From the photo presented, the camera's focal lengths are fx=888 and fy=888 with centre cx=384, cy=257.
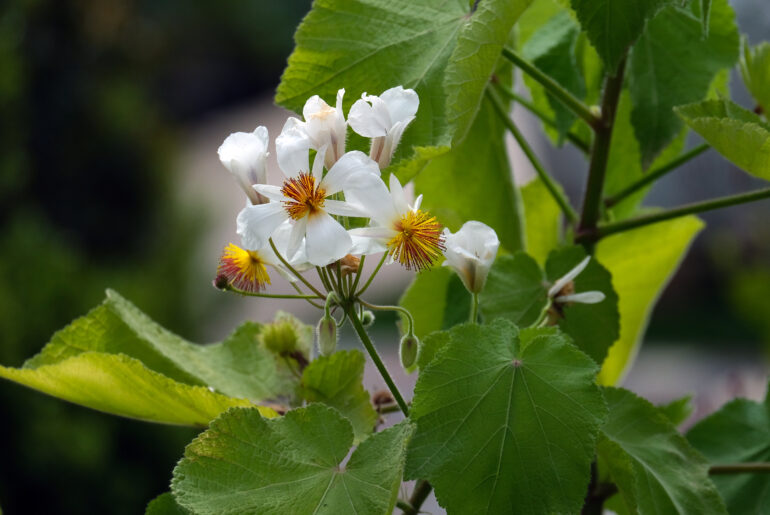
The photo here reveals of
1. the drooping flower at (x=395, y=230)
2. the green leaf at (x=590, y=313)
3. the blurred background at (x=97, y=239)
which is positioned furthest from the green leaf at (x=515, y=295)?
the blurred background at (x=97, y=239)

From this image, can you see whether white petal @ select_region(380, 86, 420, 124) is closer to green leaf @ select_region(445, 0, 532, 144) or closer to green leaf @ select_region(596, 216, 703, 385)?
green leaf @ select_region(445, 0, 532, 144)

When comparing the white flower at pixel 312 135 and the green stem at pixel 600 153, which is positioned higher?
the white flower at pixel 312 135

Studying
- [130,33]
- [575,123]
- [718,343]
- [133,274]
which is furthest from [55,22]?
[718,343]

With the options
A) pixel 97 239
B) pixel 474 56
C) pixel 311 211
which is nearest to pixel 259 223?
pixel 311 211

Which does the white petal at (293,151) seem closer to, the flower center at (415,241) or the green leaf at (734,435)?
the flower center at (415,241)

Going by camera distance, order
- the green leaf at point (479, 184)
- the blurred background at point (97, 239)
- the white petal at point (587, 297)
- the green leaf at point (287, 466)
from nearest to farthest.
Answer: the green leaf at point (287, 466), the white petal at point (587, 297), the green leaf at point (479, 184), the blurred background at point (97, 239)

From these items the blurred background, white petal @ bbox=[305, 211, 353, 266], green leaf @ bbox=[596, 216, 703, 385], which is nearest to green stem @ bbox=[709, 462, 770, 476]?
green leaf @ bbox=[596, 216, 703, 385]

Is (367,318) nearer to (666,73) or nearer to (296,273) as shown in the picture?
(296,273)
